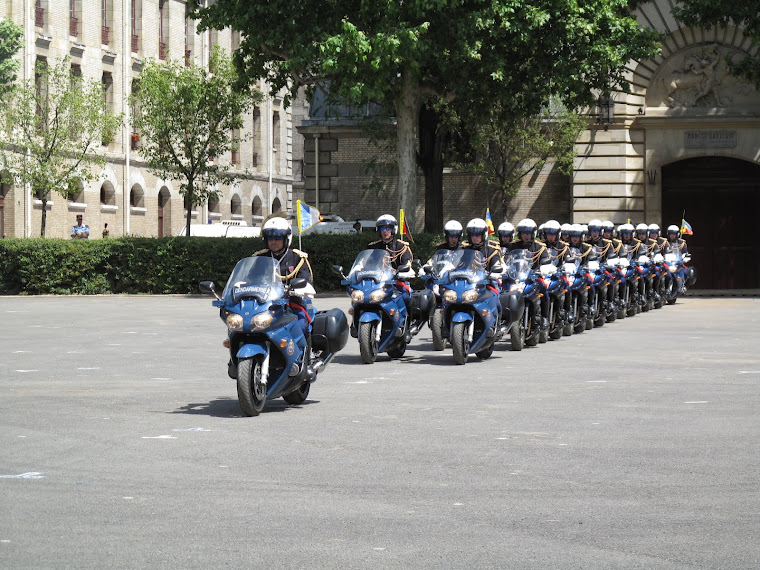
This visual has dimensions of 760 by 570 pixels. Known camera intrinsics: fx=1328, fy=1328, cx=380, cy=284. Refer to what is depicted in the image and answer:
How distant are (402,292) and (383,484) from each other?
8.89 meters

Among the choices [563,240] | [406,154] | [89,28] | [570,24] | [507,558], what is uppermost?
[89,28]

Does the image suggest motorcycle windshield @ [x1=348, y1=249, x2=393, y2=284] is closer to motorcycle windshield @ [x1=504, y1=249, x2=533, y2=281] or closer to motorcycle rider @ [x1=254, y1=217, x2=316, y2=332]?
motorcycle windshield @ [x1=504, y1=249, x2=533, y2=281]

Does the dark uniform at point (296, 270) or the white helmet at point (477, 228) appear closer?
the dark uniform at point (296, 270)

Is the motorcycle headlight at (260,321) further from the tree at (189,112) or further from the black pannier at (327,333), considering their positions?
the tree at (189,112)

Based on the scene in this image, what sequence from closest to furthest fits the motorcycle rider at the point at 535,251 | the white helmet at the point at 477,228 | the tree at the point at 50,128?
the white helmet at the point at 477,228
the motorcycle rider at the point at 535,251
the tree at the point at 50,128

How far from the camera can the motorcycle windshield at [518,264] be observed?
18469 millimetres

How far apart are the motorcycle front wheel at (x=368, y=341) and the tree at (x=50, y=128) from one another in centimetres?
2807

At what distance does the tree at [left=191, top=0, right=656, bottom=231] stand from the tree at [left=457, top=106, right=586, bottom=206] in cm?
501

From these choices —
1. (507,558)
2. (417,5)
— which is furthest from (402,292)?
(417,5)

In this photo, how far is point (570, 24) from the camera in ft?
102

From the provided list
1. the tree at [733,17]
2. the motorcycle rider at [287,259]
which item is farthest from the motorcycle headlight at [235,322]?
the tree at [733,17]

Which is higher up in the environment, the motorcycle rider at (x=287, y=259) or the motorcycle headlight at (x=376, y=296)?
the motorcycle rider at (x=287, y=259)

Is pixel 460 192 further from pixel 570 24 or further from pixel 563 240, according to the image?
pixel 563 240

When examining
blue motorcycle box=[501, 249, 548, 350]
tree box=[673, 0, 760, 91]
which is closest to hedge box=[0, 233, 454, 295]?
tree box=[673, 0, 760, 91]
